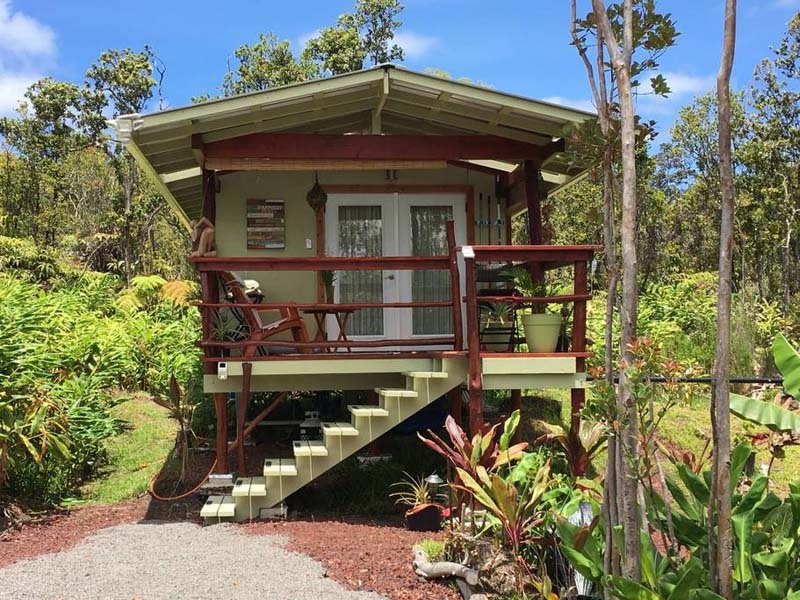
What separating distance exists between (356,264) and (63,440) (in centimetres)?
332

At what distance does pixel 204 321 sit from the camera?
711cm

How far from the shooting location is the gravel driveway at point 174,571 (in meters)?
4.62

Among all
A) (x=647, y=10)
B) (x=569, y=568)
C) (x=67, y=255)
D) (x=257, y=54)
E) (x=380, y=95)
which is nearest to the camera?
(x=647, y=10)

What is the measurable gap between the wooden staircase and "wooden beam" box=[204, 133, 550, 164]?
2.55 metres

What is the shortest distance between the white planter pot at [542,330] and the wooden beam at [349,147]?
2175mm

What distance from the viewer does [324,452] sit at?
6445 mm

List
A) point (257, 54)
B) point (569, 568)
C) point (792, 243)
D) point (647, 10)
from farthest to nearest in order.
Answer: point (257, 54), point (792, 243), point (569, 568), point (647, 10)

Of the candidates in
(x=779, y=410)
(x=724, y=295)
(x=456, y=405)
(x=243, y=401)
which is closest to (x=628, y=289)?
(x=724, y=295)

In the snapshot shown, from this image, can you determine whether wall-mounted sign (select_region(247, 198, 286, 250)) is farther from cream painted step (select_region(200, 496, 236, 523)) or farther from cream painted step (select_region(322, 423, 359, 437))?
cream painted step (select_region(200, 496, 236, 523))

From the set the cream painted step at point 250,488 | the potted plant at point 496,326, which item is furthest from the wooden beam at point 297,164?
the cream painted step at point 250,488

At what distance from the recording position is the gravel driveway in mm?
4617

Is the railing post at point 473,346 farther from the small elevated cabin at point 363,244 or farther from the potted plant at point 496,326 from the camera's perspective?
the potted plant at point 496,326

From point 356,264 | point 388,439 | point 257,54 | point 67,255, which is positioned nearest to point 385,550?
point 356,264

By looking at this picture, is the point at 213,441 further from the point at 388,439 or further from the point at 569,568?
the point at 569,568
